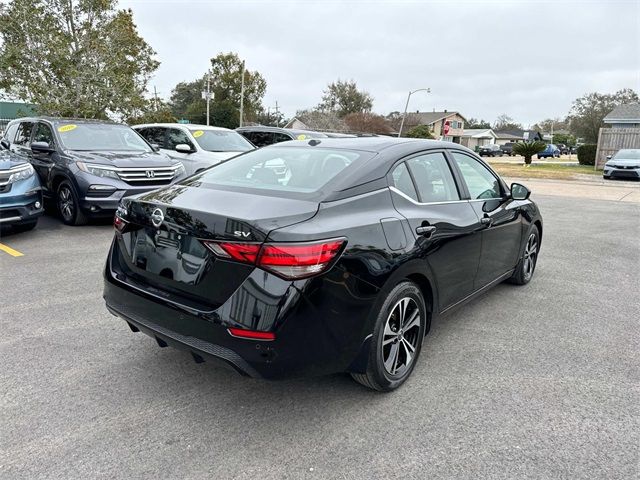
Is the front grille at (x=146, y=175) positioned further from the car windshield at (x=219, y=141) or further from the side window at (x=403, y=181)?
the side window at (x=403, y=181)

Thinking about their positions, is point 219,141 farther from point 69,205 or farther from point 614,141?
point 614,141

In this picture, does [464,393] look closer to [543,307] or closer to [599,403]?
[599,403]

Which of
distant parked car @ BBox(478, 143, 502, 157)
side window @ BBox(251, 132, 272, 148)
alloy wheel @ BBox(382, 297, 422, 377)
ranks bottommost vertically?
alloy wheel @ BBox(382, 297, 422, 377)

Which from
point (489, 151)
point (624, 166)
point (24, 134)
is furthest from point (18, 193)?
point (489, 151)

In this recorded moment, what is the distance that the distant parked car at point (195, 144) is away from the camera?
32.0ft

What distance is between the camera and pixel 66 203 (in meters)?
7.52

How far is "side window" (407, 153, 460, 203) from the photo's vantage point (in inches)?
133

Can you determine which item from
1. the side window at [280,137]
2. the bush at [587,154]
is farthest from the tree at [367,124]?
the side window at [280,137]

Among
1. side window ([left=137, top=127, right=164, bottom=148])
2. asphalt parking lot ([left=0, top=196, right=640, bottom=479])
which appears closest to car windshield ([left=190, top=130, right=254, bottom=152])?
side window ([left=137, top=127, right=164, bottom=148])

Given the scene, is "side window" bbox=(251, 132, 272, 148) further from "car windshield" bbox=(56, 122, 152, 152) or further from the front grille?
the front grille

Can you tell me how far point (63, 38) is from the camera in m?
18.7

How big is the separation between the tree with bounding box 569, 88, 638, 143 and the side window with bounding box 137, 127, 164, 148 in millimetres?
46399

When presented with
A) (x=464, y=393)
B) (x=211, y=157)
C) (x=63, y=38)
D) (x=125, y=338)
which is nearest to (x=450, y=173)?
(x=464, y=393)

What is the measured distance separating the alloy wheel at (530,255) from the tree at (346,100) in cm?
7177
